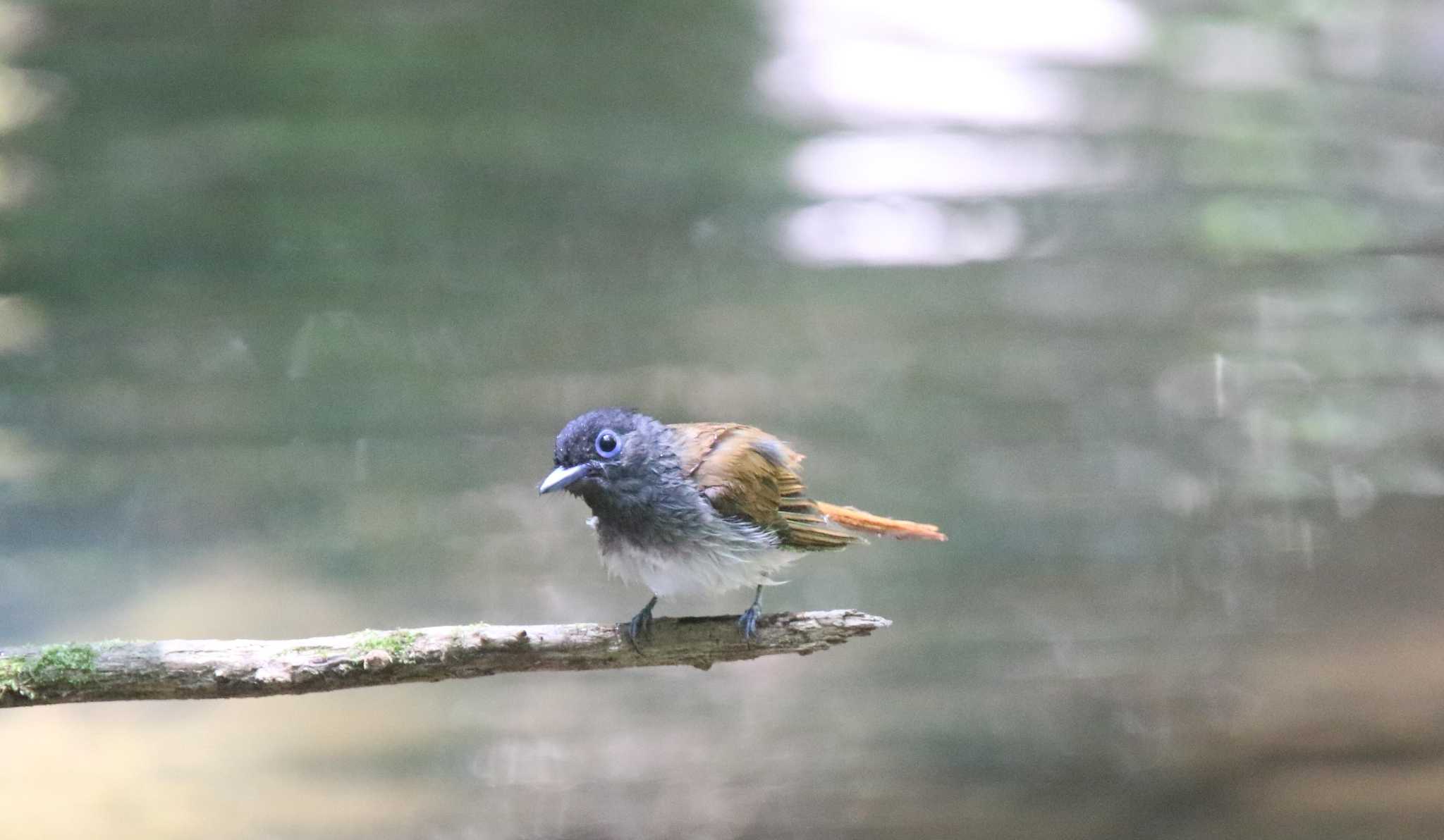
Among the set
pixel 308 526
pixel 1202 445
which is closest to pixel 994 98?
pixel 1202 445

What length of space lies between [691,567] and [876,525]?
0.37m

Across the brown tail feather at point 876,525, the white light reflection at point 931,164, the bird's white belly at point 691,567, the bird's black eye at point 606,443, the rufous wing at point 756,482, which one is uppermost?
the white light reflection at point 931,164

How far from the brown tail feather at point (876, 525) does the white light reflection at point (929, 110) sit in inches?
43.4

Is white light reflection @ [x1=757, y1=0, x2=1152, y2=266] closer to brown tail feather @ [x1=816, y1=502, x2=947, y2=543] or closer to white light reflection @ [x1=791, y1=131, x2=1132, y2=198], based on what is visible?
white light reflection @ [x1=791, y1=131, x2=1132, y2=198]

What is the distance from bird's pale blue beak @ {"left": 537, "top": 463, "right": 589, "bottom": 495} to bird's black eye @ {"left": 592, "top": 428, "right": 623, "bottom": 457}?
4cm

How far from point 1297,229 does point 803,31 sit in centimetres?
158

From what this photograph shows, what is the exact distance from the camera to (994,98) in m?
2.87

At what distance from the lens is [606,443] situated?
1.72 metres

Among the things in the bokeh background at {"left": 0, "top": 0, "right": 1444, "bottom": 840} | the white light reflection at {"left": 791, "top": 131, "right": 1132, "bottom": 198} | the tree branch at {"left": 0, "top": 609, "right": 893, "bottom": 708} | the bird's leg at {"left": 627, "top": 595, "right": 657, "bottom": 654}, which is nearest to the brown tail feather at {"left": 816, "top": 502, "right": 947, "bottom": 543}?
the tree branch at {"left": 0, "top": 609, "right": 893, "bottom": 708}

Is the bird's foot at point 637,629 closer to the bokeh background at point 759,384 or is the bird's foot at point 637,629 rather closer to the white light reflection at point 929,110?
the bokeh background at point 759,384

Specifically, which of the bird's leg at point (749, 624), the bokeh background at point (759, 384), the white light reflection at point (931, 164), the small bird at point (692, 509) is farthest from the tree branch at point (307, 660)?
the white light reflection at point (931, 164)

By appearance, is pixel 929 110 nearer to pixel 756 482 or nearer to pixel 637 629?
pixel 756 482

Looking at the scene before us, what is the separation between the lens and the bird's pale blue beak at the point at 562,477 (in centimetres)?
160

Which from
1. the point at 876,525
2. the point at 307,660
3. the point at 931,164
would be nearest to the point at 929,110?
the point at 931,164
